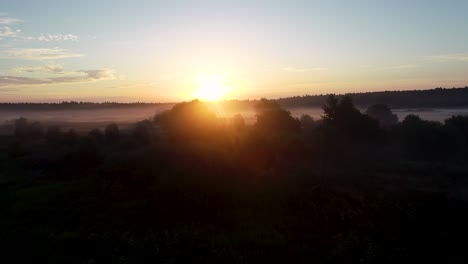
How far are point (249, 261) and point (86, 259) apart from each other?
1012cm

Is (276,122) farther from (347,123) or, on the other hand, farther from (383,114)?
(383,114)

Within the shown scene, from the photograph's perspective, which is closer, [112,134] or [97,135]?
[112,134]

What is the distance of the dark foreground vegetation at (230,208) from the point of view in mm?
28219

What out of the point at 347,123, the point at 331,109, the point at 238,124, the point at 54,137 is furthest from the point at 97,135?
the point at 347,123

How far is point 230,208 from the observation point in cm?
3625

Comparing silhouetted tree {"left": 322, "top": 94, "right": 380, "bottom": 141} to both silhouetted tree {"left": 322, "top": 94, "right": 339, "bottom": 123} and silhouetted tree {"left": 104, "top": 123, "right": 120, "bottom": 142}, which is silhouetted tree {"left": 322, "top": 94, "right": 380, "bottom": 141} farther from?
silhouetted tree {"left": 104, "top": 123, "right": 120, "bottom": 142}

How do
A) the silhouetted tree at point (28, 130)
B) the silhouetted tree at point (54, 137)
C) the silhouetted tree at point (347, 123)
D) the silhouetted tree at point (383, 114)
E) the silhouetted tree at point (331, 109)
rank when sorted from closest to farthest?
the silhouetted tree at point (347, 123) < the silhouetted tree at point (331, 109) < the silhouetted tree at point (54, 137) < the silhouetted tree at point (28, 130) < the silhouetted tree at point (383, 114)

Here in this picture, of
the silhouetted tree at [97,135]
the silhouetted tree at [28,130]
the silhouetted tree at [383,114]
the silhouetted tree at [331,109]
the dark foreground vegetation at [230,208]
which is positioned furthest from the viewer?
the silhouetted tree at [383,114]

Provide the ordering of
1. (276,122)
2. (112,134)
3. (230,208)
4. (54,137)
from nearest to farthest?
1. (230,208)
2. (276,122)
3. (112,134)
4. (54,137)

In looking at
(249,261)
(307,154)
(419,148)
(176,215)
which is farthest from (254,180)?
(419,148)

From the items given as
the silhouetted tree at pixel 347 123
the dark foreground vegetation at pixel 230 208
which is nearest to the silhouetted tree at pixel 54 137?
the dark foreground vegetation at pixel 230 208

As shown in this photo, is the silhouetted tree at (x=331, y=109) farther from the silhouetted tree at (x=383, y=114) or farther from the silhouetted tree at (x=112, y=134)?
the silhouetted tree at (x=383, y=114)

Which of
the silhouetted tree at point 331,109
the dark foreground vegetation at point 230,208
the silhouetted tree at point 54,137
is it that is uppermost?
the silhouetted tree at point 331,109

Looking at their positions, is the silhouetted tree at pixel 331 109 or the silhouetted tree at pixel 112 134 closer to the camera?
the silhouetted tree at pixel 331 109
